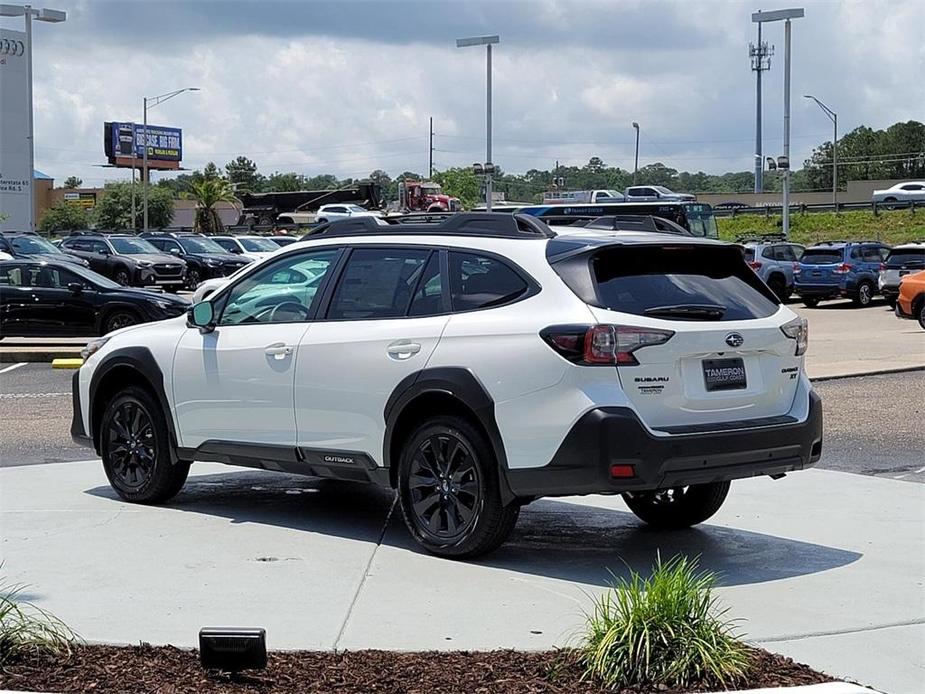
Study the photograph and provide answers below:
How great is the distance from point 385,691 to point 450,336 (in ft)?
8.77

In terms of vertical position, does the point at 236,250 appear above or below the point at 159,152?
below

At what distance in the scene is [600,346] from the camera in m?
6.77

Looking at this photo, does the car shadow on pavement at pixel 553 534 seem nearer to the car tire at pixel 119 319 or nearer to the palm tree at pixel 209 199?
the car tire at pixel 119 319

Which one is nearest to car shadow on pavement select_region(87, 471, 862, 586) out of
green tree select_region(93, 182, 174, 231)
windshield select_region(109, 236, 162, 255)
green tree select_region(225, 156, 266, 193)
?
windshield select_region(109, 236, 162, 255)

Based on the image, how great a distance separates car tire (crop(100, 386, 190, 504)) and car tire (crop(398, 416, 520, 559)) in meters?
2.16

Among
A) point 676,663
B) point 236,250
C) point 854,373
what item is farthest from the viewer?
point 236,250

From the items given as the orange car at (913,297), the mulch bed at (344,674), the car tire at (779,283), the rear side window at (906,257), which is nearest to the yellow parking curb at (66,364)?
the mulch bed at (344,674)

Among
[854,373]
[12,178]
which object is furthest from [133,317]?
[12,178]

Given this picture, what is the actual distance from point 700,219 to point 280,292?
37.8 m

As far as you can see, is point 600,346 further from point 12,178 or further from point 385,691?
point 12,178

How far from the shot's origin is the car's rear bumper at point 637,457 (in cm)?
671

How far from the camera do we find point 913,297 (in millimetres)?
26078

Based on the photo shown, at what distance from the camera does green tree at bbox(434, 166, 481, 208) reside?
121756mm

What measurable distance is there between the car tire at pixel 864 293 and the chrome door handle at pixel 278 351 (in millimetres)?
31238
